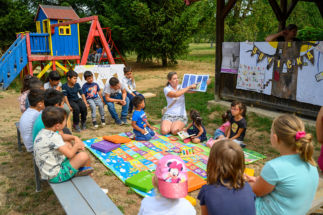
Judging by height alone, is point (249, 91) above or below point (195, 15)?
below

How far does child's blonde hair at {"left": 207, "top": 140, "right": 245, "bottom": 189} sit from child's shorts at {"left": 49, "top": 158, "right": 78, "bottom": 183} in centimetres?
186

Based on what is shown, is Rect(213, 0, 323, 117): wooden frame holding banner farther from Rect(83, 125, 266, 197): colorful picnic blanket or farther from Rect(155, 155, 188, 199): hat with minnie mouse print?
Rect(155, 155, 188, 199): hat with minnie mouse print

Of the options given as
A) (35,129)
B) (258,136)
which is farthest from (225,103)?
(35,129)

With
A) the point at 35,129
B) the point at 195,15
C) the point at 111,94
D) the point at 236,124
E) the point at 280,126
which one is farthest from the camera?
the point at 195,15

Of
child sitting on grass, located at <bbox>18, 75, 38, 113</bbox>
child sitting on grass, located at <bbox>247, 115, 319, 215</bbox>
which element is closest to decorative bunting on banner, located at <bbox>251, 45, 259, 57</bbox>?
child sitting on grass, located at <bbox>247, 115, 319, 215</bbox>

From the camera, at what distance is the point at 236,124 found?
4930mm

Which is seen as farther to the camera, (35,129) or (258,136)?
(258,136)

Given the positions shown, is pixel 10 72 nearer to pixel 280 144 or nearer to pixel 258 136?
pixel 258 136

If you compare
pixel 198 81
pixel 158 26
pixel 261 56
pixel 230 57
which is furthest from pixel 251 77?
pixel 158 26

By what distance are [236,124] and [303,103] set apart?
2050 millimetres

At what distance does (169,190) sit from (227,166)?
17.4 inches

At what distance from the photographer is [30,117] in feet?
13.0

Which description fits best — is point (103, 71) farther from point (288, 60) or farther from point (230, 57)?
point (288, 60)

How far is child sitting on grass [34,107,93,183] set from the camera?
2961 mm
